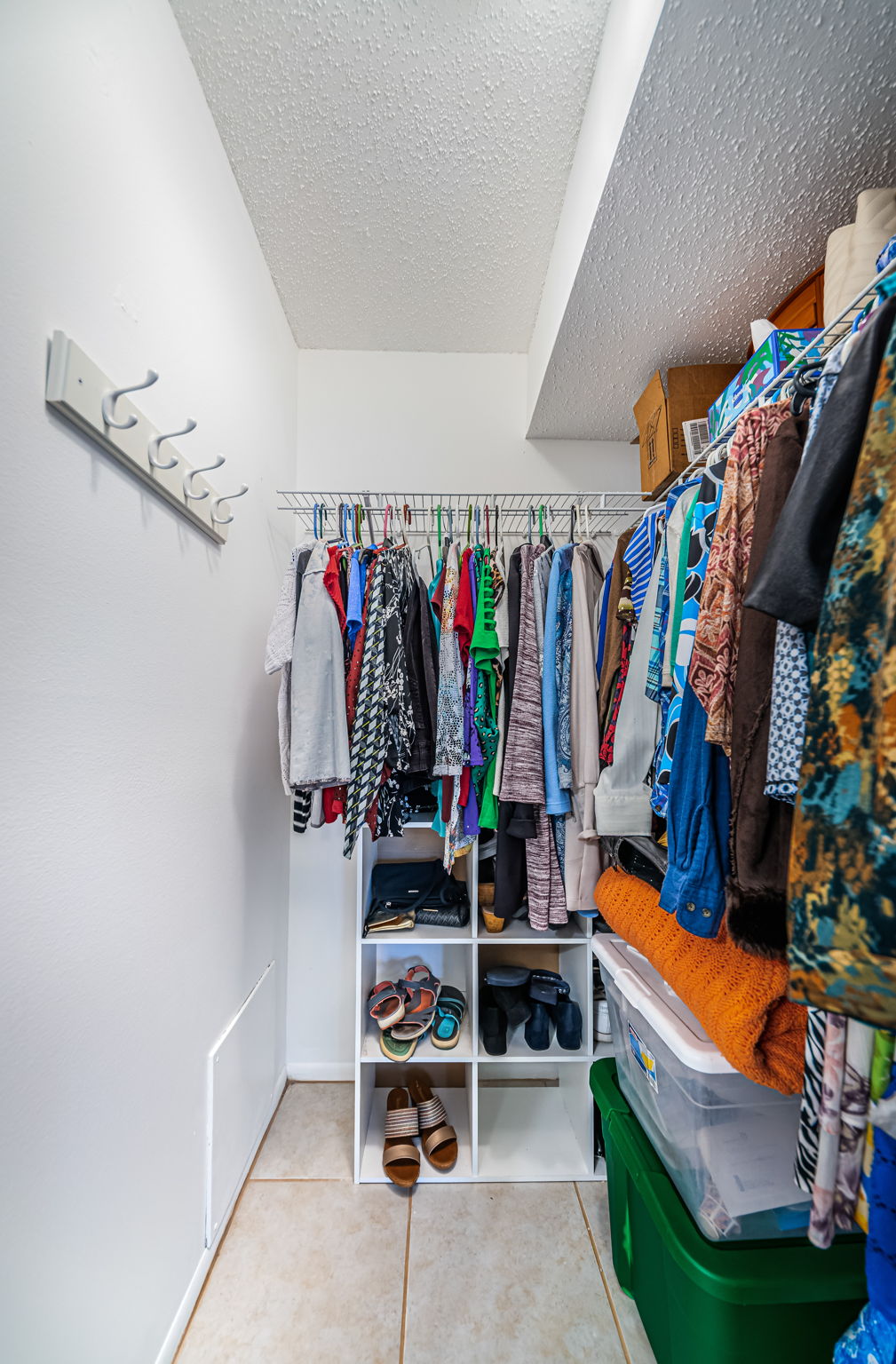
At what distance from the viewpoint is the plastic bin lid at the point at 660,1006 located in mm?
870

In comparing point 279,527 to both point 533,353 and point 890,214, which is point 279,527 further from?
point 890,214

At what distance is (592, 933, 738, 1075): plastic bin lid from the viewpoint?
87cm

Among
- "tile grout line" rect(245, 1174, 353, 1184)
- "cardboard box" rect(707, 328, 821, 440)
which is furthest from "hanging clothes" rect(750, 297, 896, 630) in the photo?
"tile grout line" rect(245, 1174, 353, 1184)

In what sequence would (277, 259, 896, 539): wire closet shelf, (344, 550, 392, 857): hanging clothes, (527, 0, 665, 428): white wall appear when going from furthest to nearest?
(277, 259, 896, 539): wire closet shelf → (344, 550, 392, 857): hanging clothes → (527, 0, 665, 428): white wall

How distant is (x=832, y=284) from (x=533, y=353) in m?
1.13

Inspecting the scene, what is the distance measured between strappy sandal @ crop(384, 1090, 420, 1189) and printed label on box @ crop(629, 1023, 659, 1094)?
827mm

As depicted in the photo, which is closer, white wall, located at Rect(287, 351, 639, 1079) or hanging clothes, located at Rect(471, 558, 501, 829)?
hanging clothes, located at Rect(471, 558, 501, 829)

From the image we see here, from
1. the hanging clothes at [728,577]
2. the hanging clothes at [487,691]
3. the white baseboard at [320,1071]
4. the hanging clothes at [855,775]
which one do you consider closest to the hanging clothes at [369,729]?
the hanging clothes at [487,691]

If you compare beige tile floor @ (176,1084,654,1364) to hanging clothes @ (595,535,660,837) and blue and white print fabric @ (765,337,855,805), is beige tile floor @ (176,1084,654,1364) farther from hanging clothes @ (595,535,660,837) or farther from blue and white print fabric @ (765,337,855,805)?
blue and white print fabric @ (765,337,855,805)

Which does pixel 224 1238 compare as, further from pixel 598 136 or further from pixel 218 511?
pixel 598 136

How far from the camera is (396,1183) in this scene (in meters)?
1.51

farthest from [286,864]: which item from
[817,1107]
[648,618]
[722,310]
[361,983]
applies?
[722,310]

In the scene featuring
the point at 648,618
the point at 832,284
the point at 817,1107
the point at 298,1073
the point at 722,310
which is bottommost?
the point at 298,1073

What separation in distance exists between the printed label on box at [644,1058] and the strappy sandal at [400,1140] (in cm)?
83
